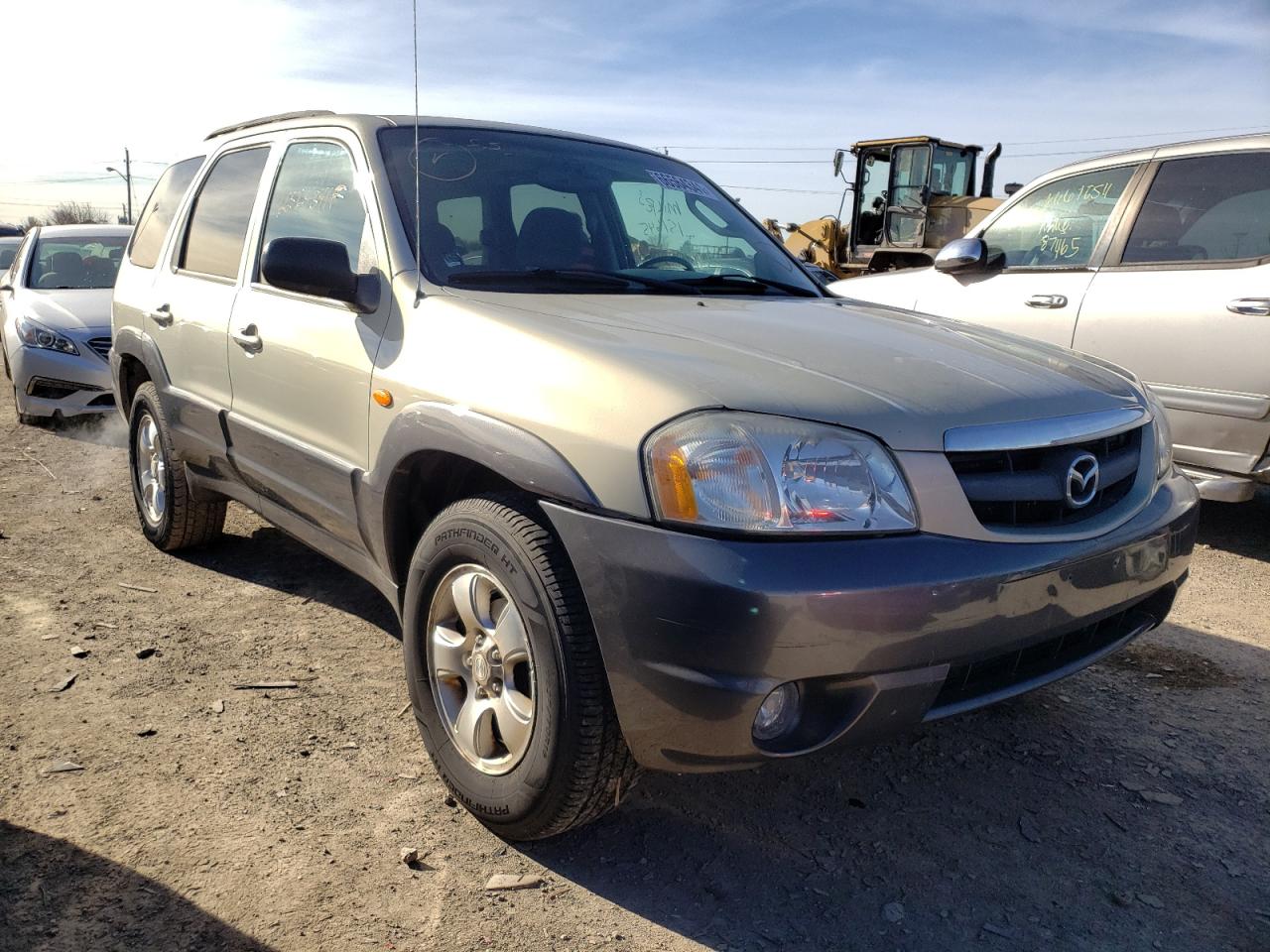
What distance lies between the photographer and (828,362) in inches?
90.7

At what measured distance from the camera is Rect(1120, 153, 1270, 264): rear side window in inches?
177

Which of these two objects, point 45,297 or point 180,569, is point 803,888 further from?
point 45,297

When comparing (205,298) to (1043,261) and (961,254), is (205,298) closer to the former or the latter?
(961,254)

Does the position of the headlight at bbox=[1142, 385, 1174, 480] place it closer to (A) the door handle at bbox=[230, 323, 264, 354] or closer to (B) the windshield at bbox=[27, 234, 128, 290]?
(A) the door handle at bbox=[230, 323, 264, 354]

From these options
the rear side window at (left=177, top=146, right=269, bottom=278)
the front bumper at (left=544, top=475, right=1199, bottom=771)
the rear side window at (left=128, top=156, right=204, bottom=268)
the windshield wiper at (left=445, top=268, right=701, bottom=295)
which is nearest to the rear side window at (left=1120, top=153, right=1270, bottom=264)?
the windshield wiper at (left=445, top=268, right=701, bottom=295)

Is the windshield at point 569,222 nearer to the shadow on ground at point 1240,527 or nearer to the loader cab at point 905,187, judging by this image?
the shadow on ground at point 1240,527

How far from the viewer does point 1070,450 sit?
229 cm

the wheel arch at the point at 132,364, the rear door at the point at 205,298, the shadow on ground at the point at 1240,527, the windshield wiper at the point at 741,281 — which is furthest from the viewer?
the shadow on ground at the point at 1240,527

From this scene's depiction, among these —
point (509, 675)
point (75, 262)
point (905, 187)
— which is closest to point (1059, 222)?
point (509, 675)

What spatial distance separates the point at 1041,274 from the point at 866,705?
393 cm

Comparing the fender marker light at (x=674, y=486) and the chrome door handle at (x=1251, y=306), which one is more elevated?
the chrome door handle at (x=1251, y=306)

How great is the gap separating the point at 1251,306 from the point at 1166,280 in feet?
1.46

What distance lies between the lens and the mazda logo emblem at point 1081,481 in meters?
2.24

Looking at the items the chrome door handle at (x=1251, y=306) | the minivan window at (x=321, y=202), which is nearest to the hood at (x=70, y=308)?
the minivan window at (x=321, y=202)
